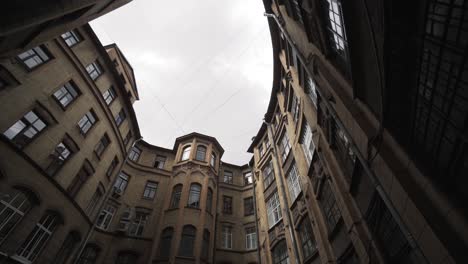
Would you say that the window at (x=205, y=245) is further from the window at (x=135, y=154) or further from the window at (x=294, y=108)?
the window at (x=294, y=108)

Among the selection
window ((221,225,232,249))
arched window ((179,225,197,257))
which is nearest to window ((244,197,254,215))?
window ((221,225,232,249))

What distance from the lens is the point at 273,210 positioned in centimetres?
1912

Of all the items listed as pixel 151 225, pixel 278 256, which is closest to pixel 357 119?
pixel 278 256

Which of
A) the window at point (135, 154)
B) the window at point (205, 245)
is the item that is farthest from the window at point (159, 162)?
the window at point (205, 245)

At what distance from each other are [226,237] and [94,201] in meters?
11.9

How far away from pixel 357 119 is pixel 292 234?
33.2 ft

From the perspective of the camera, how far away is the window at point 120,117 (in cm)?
2095

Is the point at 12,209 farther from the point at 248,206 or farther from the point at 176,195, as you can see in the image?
the point at 248,206

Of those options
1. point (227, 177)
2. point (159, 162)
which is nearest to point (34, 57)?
point (159, 162)

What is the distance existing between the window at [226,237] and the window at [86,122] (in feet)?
48.8

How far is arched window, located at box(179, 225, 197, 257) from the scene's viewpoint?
697 inches

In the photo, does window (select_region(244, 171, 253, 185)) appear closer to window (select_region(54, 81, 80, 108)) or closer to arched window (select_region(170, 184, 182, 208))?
arched window (select_region(170, 184, 182, 208))

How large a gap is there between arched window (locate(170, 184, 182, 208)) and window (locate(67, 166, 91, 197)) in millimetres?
7572

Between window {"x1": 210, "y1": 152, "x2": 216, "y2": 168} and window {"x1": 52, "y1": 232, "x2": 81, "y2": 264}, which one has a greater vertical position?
window {"x1": 210, "y1": 152, "x2": 216, "y2": 168}
